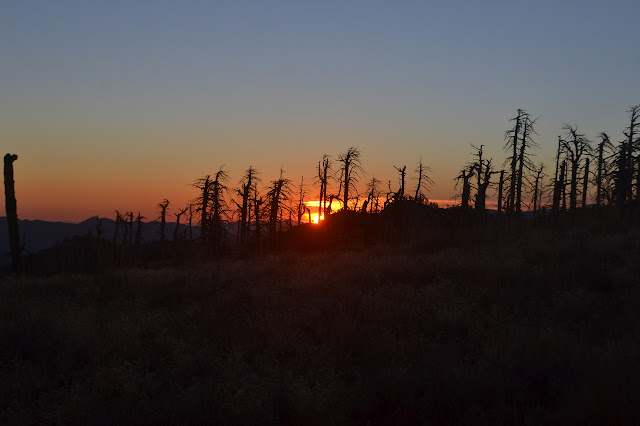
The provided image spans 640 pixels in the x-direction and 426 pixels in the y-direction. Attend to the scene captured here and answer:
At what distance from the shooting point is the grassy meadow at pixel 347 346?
4867 mm

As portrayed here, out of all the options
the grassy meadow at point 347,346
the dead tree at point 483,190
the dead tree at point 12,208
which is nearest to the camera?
the grassy meadow at point 347,346

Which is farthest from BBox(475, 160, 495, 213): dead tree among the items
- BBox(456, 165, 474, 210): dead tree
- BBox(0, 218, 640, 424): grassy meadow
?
BBox(0, 218, 640, 424): grassy meadow

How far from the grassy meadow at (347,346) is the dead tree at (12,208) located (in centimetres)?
965

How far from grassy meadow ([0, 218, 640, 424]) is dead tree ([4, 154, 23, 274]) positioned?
31.7ft

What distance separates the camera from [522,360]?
18.8 ft

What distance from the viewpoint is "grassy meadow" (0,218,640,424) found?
4867mm

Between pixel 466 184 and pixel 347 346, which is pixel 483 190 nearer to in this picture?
pixel 466 184

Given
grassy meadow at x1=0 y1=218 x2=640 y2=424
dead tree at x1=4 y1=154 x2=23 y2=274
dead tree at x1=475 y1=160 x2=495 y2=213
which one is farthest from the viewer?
dead tree at x1=475 y1=160 x2=495 y2=213

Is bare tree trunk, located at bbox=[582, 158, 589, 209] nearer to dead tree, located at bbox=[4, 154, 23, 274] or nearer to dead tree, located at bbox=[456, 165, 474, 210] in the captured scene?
dead tree, located at bbox=[456, 165, 474, 210]

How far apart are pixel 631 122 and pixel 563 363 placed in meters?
43.2

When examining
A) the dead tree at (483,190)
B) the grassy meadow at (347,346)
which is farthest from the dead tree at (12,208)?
the dead tree at (483,190)

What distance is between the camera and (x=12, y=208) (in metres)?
20.8

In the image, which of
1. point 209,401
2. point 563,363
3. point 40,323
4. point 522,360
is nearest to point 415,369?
point 522,360

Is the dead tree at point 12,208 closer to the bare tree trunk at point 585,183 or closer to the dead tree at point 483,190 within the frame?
the dead tree at point 483,190
